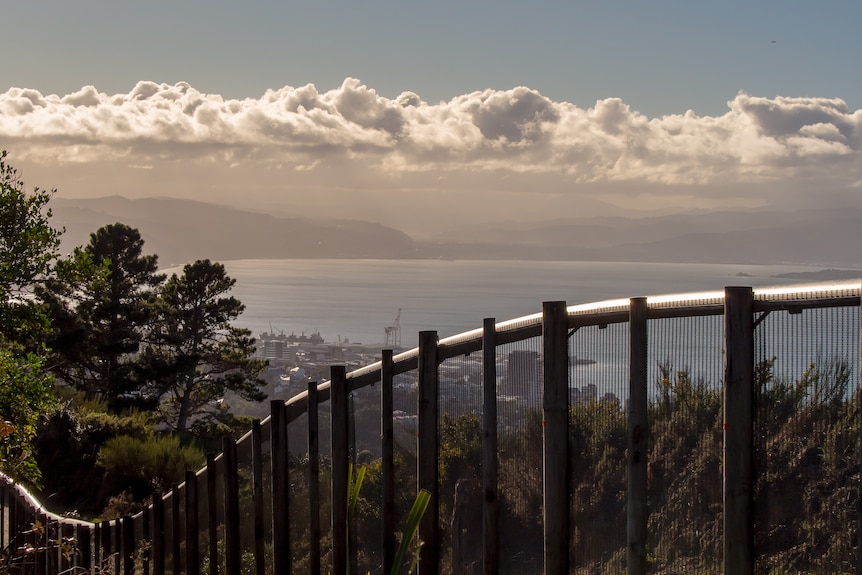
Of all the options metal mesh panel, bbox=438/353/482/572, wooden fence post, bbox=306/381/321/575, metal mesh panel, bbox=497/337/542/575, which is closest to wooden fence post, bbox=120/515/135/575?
Result: wooden fence post, bbox=306/381/321/575

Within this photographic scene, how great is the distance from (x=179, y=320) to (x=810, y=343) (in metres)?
26.9

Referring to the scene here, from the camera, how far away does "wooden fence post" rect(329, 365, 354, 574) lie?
17.4 ft

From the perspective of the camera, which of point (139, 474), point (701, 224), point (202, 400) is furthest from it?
point (701, 224)

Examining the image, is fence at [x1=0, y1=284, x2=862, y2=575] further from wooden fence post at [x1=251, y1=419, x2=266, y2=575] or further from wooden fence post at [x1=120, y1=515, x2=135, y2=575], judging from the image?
wooden fence post at [x1=120, y1=515, x2=135, y2=575]

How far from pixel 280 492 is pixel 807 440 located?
374 centimetres

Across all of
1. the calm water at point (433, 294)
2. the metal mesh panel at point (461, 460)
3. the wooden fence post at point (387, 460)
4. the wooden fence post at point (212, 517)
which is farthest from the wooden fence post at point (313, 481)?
the calm water at point (433, 294)

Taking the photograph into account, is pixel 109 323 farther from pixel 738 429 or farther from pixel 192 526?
pixel 738 429

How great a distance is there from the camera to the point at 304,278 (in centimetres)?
19738

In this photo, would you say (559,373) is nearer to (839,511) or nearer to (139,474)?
(839,511)

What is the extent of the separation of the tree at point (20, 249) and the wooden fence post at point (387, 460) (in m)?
4.73

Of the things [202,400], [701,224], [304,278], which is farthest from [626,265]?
[202,400]

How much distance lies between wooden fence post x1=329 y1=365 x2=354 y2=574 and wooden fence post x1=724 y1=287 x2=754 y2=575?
2577 millimetres

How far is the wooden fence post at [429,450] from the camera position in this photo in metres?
4.62

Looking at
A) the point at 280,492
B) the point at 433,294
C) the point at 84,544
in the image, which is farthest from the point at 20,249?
the point at 433,294
